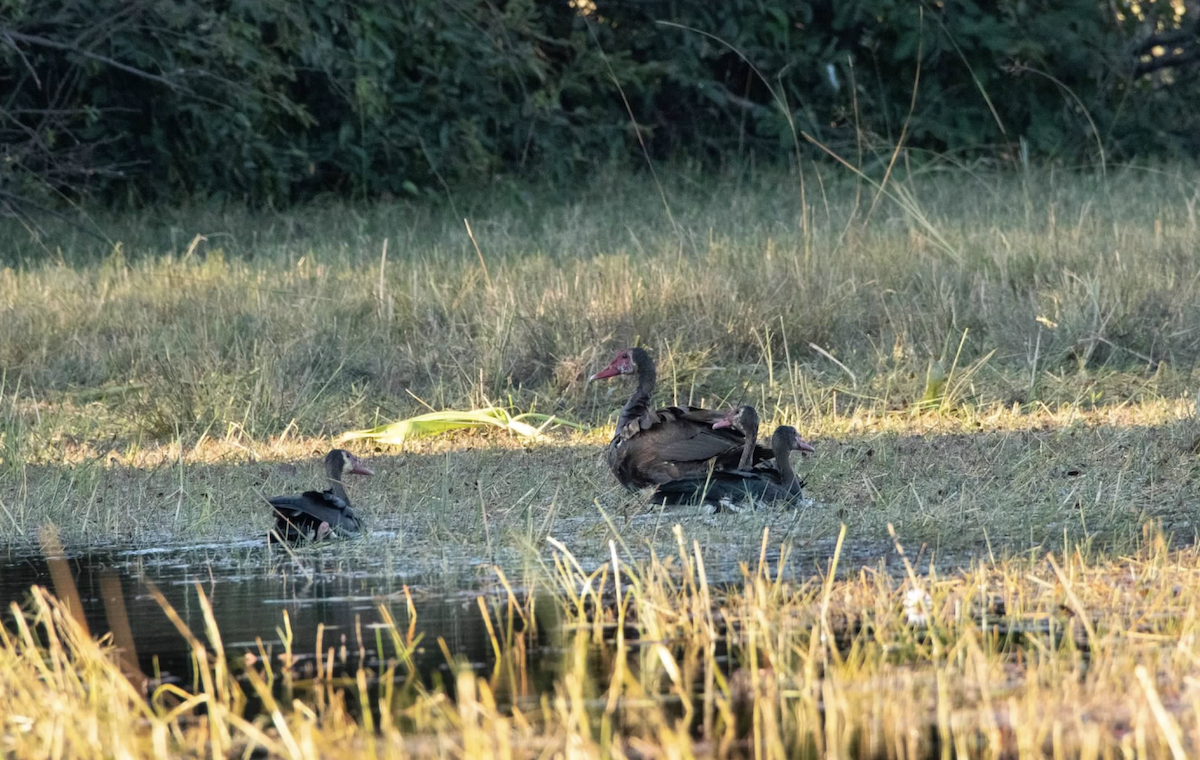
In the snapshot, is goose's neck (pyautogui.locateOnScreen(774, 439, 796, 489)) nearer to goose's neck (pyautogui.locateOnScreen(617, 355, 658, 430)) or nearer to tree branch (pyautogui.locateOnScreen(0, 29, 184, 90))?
goose's neck (pyautogui.locateOnScreen(617, 355, 658, 430))

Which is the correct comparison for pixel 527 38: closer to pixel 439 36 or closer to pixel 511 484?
pixel 439 36

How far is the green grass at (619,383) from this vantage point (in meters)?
6.29

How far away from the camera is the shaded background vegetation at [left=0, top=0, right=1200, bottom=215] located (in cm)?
1405

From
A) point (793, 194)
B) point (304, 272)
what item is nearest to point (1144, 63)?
point (793, 194)

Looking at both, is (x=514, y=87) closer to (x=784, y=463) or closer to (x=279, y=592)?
(x=784, y=463)

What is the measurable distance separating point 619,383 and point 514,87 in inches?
303

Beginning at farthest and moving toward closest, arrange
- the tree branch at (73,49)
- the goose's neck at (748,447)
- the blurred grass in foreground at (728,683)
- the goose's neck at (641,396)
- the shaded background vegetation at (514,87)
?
the shaded background vegetation at (514,87) < the tree branch at (73,49) < the goose's neck at (641,396) < the goose's neck at (748,447) < the blurred grass in foreground at (728,683)

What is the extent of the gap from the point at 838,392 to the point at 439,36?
7353 mm

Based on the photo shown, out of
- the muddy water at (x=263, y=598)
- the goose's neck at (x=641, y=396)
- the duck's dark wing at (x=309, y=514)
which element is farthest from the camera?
the goose's neck at (x=641, y=396)

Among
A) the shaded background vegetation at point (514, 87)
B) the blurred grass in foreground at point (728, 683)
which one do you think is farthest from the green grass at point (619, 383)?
the shaded background vegetation at point (514, 87)

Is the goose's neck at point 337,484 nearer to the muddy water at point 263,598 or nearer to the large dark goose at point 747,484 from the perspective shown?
the muddy water at point 263,598

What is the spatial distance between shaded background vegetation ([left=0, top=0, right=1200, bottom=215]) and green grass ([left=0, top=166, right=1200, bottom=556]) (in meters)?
1.72

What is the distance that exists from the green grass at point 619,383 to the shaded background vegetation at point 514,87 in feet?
5.63

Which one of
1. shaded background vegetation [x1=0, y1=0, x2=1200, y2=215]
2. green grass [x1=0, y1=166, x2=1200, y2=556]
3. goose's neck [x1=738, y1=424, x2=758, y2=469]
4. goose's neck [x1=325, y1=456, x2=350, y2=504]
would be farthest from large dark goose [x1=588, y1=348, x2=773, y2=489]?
shaded background vegetation [x1=0, y1=0, x2=1200, y2=215]
